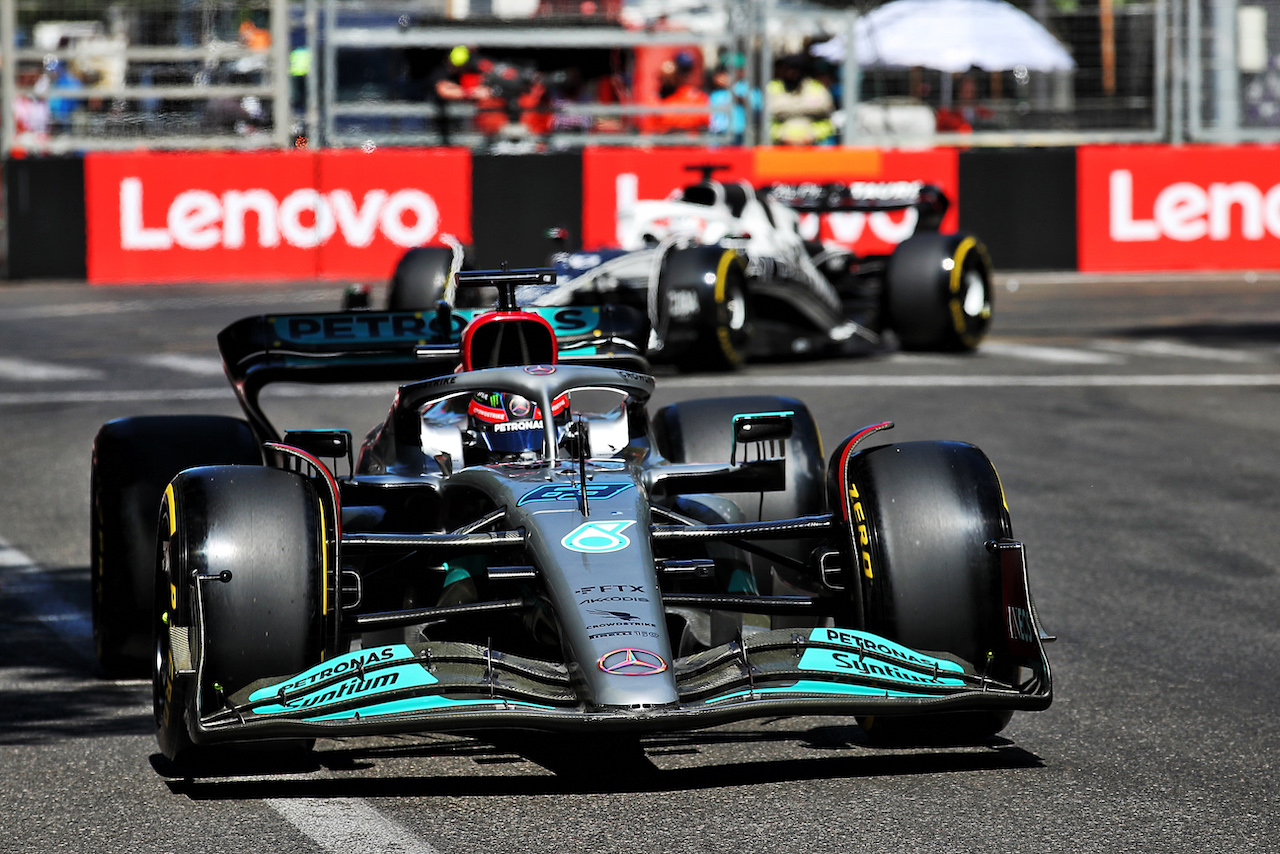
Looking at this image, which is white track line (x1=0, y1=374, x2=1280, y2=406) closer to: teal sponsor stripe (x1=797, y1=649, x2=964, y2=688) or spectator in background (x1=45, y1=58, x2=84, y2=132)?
teal sponsor stripe (x1=797, y1=649, x2=964, y2=688)

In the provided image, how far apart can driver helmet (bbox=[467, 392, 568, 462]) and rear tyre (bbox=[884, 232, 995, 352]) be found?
9.24 metres

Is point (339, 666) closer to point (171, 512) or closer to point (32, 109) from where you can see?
point (171, 512)

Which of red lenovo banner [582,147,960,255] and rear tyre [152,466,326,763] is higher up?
red lenovo banner [582,147,960,255]

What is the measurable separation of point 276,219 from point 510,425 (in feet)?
51.1

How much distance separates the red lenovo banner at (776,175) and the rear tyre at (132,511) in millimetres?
14465

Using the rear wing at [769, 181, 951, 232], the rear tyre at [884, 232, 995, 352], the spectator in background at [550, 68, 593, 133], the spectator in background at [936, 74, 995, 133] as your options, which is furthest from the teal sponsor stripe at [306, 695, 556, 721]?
the spectator in background at [936, 74, 995, 133]

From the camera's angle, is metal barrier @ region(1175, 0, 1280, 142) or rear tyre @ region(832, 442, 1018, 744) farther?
metal barrier @ region(1175, 0, 1280, 142)

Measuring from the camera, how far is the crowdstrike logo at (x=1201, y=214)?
845 inches

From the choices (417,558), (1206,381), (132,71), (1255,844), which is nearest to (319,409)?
(1206,381)

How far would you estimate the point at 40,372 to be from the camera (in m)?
14.2

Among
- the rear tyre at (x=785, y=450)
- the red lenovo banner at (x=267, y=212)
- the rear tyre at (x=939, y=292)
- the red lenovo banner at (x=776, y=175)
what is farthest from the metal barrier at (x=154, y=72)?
the rear tyre at (x=785, y=450)

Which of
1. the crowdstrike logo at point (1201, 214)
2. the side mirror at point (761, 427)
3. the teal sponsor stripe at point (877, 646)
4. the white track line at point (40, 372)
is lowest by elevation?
the teal sponsor stripe at point (877, 646)

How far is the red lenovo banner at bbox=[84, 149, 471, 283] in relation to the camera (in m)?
20.8

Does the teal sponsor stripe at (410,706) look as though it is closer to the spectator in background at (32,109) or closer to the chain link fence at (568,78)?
the chain link fence at (568,78)
